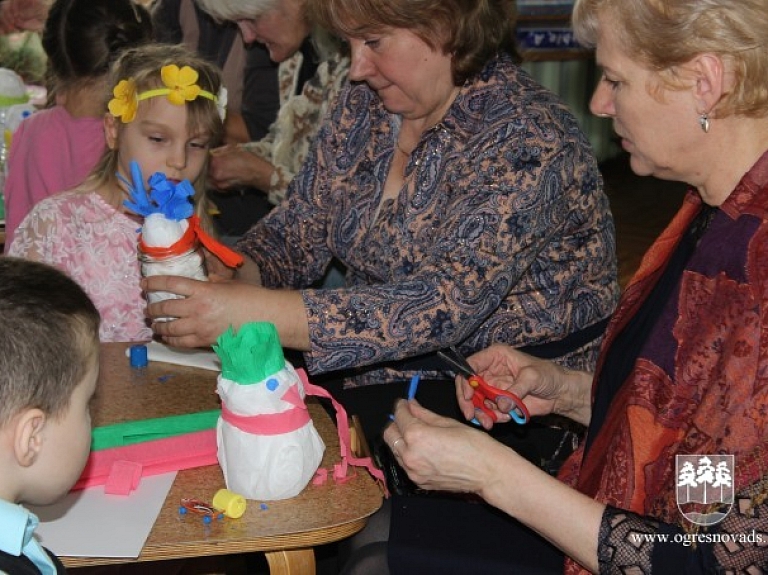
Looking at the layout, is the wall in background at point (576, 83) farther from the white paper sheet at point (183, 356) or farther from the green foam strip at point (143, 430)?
the green foam strip at point (143, 430)

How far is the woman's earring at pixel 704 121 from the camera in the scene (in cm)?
161

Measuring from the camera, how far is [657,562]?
1.47 m

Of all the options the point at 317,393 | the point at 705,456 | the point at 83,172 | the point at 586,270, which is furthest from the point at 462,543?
the point at 83,172

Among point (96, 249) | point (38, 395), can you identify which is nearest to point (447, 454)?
point (38, 395)

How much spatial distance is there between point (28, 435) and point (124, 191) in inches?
53.8

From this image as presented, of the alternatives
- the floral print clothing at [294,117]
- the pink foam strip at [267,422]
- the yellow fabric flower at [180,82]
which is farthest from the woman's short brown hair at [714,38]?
the floral print clothing at [294,117]

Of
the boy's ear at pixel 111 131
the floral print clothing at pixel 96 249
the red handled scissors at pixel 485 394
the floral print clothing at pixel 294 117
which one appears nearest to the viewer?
the red handled scissors at pixel 485 394

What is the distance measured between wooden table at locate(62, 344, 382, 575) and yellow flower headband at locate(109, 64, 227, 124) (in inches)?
37.8

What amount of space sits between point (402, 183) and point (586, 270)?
1.48 ft

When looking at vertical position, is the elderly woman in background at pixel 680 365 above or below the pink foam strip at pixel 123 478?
above

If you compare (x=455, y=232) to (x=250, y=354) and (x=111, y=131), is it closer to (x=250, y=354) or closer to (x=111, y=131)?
(x=250, y=354)

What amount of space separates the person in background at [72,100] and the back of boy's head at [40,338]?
71.6 inches

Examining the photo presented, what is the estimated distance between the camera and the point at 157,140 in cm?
264

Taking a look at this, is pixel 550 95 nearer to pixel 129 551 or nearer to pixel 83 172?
pixel 129 551
